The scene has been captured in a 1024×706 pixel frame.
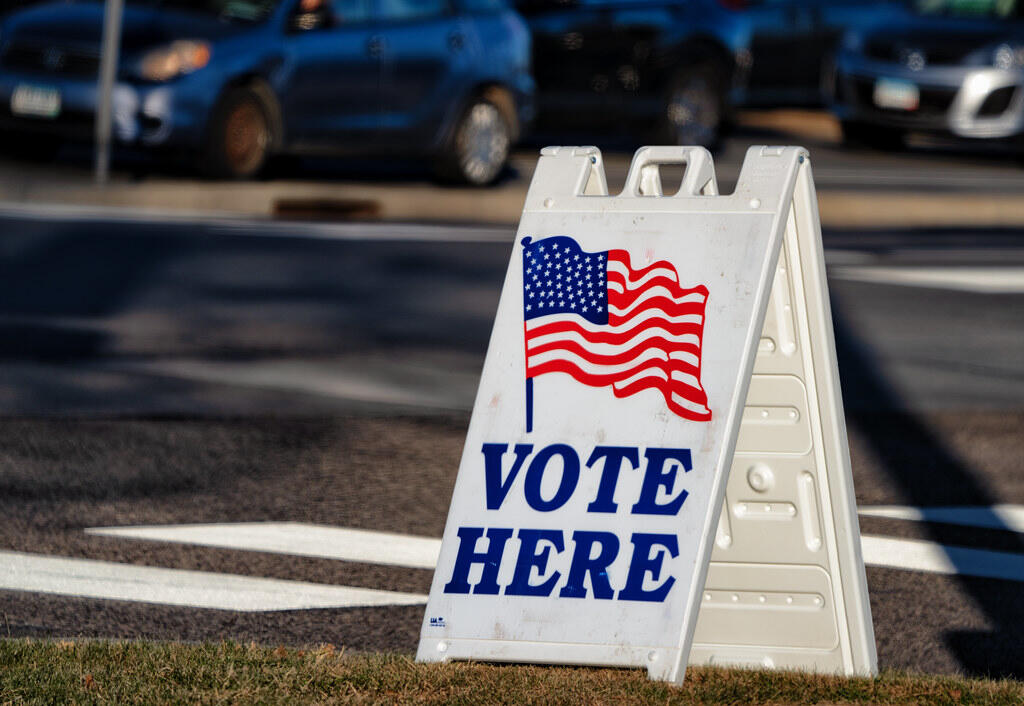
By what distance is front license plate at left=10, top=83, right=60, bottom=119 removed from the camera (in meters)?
14.4

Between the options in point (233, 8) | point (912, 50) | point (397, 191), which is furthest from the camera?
point (912, 50)

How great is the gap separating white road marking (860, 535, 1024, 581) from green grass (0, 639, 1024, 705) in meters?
1.32

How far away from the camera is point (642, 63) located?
54.6ft

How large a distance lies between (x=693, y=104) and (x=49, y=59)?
5.81 metres

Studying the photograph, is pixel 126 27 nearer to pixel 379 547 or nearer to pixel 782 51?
pixel 782 51

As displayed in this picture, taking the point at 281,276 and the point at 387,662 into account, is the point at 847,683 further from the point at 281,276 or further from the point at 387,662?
the point at 281,276

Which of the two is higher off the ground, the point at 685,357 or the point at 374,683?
the point at 685,357

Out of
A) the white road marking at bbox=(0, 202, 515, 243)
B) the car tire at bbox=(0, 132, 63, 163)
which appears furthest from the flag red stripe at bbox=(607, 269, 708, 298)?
the car tire at bbox=(0, 132, 63, 163)

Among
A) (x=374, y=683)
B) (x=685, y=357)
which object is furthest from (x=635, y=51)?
(x=374, y=683)

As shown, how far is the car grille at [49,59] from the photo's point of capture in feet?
47.4

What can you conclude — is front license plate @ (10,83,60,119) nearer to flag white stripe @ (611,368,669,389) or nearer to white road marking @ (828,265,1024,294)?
white road marking @ (828,265,1024,294)

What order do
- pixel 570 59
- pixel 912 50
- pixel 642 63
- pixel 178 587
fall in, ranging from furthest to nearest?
pixel 912 50 → pixel 642 63 → pixel 570 59 → pixel 178 587

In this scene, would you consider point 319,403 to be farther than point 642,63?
Result: No

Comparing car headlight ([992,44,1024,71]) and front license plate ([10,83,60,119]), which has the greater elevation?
car headlight ([992,44,1024,71])
